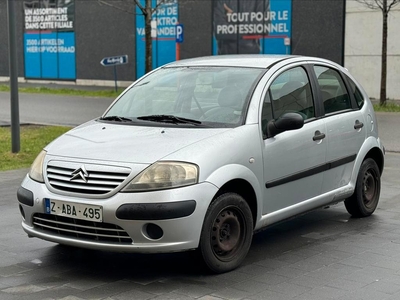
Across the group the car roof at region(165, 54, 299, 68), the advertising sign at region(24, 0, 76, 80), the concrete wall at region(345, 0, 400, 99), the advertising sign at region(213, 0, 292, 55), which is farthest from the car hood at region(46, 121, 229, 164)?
the advertising sign at region(24, 0, 76, 80)

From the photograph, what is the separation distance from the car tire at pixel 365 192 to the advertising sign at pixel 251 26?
70.2ft

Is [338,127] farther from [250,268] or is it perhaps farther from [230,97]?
[250,268]

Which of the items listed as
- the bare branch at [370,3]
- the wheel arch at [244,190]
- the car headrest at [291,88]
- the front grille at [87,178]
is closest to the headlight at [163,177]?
the front grille at [87,178]

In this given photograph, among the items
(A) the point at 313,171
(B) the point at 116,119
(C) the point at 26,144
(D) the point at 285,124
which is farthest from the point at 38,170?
(C) the point at 26,144

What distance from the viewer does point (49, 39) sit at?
37531mm

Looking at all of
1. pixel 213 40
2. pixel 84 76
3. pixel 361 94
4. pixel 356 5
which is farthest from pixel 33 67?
pixel 361 94

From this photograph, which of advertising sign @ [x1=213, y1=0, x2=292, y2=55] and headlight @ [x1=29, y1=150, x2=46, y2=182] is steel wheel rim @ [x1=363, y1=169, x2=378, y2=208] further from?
advertising sign @ [x1=213, y1=0, x2=292, y2=55]

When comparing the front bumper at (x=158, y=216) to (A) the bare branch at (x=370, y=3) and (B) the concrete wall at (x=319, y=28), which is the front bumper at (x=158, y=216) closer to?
(A) the bare branch at (x=370, y=3)

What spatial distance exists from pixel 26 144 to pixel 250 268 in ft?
26.4

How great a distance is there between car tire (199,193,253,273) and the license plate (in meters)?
0.76

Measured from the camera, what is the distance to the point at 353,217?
299 inches

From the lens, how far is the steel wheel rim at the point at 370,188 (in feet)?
24.5

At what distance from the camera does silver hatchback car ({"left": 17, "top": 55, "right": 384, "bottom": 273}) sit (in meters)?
5.28

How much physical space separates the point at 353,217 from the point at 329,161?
3.63 feet
